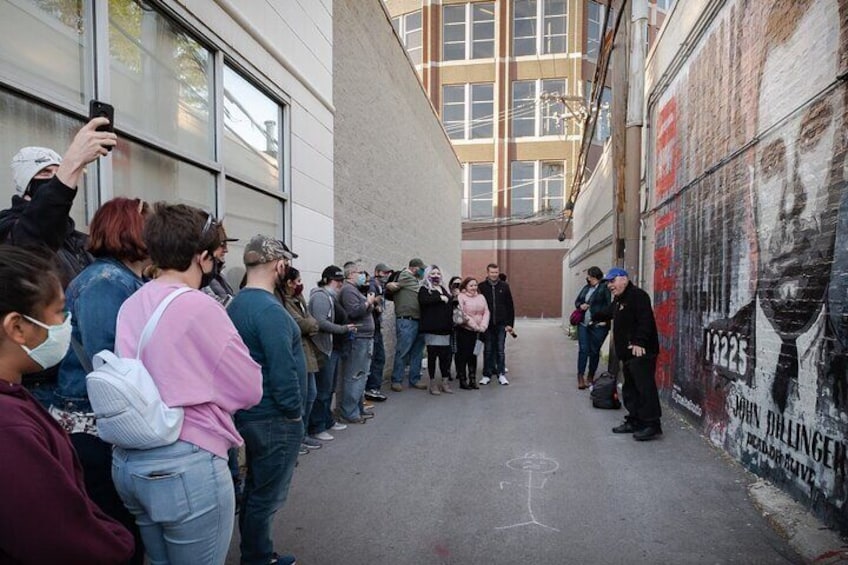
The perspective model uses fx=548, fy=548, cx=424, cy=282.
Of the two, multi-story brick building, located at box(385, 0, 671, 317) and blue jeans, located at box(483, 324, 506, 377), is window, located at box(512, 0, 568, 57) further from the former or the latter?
blue jeans, located at box(483, 324, 506, 377)

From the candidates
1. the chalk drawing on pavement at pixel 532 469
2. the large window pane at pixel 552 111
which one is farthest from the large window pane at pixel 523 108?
the chalk drawing on pavement at pixel 532 469

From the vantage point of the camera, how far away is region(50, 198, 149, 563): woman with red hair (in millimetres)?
2131

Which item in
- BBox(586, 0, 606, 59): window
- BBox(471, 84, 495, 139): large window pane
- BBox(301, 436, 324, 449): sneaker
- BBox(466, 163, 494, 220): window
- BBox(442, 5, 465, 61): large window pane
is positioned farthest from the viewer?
BBox(466, 163, 494, 220): window

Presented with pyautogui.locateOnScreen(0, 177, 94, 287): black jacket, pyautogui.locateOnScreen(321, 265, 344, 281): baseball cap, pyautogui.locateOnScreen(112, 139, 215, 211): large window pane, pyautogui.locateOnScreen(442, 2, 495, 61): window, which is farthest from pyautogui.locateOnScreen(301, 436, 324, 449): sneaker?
pyautogui.locateOnScreen(442, 2, 495, 61): window

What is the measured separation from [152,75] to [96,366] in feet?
11.2

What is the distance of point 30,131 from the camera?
129 inches

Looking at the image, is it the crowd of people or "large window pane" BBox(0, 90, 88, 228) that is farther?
"large window pane" BBox(0, 90, 88, 228)

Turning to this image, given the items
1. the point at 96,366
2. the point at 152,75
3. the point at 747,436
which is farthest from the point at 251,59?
the point at 747,436

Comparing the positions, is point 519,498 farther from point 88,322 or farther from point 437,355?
point 437,355

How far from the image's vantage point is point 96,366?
1869mm

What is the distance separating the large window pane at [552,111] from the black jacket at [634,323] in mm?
25430

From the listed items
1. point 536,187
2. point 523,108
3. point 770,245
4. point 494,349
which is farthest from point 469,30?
point 770,245

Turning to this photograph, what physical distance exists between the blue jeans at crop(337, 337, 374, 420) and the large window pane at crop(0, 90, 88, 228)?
360 centimetres

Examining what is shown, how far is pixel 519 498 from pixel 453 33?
102ft
